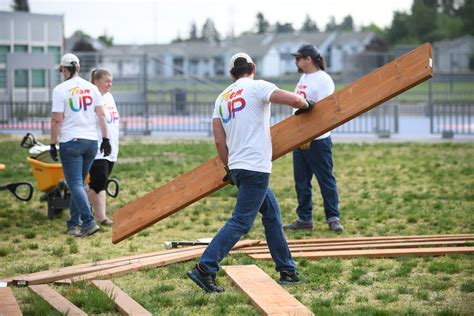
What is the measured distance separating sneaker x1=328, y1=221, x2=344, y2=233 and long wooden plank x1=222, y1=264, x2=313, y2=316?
277 cm

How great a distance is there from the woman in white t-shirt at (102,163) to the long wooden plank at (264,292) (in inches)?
145

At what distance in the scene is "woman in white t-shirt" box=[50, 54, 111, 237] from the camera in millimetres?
11500

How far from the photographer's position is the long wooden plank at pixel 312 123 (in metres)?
8.08

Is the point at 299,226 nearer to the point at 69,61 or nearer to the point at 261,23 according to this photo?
the point at 69,61

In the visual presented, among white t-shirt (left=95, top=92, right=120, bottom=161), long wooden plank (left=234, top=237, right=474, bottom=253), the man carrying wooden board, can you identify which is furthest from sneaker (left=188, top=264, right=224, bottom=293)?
white t-shirt (left=95, top=92, right=120, bottom=161)

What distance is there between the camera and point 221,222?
1270 cm

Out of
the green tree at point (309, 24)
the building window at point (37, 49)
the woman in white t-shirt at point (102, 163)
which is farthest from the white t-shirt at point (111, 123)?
the green tree at point (309, 24)

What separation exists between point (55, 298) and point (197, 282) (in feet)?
3.63

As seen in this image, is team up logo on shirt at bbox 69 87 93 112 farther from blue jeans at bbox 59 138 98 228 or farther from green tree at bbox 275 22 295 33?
green tree at bbox 275 22 295 33

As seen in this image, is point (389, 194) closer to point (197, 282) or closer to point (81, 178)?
point (81, 178)

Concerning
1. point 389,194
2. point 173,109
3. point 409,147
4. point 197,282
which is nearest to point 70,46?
point 173,109

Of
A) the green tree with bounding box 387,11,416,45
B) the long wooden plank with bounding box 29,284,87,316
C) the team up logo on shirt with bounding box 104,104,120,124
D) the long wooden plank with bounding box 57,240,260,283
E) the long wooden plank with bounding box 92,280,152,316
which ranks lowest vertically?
the long wooden plank with bounding box 29,284,87,316

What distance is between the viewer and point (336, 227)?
1174 centimetres

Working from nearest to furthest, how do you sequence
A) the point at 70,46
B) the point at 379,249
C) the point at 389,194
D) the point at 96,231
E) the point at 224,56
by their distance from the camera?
1. the point at 379,249
2. the point at 96,231
3. the point at 389,194
4. the point at 224,56
5. the point at 70,46
